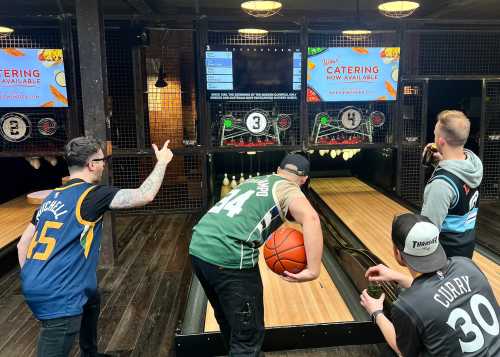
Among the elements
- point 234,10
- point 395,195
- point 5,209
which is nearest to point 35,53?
point 5,209

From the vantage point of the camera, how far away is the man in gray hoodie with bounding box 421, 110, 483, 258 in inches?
104

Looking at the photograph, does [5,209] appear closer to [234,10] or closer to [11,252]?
[11,252]

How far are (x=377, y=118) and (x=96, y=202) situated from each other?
5.86 m

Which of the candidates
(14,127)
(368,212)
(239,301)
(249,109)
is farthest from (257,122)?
(239,301)

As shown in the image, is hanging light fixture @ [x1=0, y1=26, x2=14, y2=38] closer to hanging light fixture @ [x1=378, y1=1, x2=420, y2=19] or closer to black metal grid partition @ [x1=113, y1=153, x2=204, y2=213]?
black metal grid partition @ [x1=113, y1=153, x2=204, y2=213]

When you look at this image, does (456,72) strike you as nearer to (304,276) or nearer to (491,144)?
(491,144)

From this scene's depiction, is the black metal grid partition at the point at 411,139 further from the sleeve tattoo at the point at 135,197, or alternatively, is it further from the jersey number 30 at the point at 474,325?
the jersey number 30 at the point at 474,325

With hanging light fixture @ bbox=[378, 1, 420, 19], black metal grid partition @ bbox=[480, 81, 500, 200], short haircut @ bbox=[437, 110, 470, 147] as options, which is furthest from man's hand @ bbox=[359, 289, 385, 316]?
black metal grid partition @ bbox=[480, 81, 500, 200]

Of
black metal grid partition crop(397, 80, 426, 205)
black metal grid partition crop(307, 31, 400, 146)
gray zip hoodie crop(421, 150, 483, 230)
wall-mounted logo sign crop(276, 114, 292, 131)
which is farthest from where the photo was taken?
black metal grid partition crop(397, 80, 426, 205)

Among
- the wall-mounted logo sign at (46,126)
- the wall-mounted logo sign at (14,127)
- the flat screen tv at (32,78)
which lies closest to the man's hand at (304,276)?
the flat screen tv at (32,78)

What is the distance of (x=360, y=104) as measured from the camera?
7.54 m

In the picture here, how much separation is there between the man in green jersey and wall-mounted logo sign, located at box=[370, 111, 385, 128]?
525cm

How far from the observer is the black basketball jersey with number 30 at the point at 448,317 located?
5.28 ft

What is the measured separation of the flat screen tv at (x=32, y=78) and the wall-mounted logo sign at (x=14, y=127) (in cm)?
37
